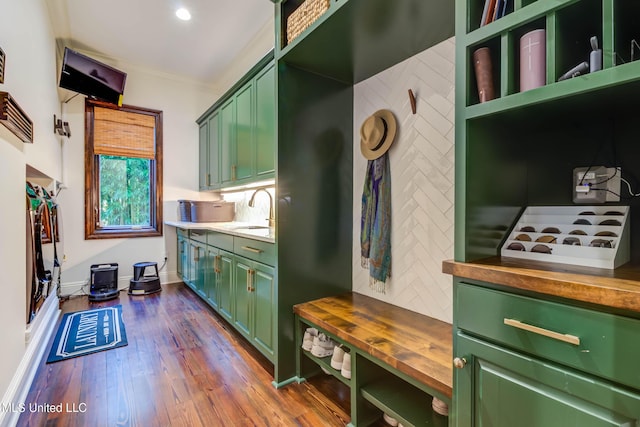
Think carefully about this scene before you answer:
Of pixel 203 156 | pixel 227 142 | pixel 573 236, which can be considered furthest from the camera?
pixel 203 156

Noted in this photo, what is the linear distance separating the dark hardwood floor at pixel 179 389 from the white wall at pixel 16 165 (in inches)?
12.0

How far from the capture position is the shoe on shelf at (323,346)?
185 cm

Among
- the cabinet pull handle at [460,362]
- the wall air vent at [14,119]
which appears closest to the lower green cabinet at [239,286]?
the cabinet pull handle at [460,362]

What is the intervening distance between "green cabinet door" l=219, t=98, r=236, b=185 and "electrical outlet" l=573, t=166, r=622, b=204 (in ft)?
9.43

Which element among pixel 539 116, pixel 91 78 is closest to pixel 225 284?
pixel 539 116

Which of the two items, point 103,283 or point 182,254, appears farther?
point 182,254

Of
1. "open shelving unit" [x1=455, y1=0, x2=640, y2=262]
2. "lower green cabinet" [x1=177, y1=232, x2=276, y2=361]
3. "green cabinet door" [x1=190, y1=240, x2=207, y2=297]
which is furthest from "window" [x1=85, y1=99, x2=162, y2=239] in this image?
"open shelving unit" [x1=455, y1=0, x2=640, y2=262]

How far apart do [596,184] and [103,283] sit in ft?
15.1

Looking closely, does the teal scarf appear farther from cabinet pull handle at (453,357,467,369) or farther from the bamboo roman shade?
the bamboo roman shade

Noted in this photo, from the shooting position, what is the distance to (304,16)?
1.69 meters

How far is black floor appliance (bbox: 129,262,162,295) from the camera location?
3.86m

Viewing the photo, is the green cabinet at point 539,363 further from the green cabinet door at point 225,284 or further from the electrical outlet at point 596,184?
the green cabinet door at point 225,284

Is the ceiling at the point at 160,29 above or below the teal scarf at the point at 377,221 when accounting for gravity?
above

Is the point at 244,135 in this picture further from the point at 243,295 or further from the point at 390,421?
the point at 390,421
